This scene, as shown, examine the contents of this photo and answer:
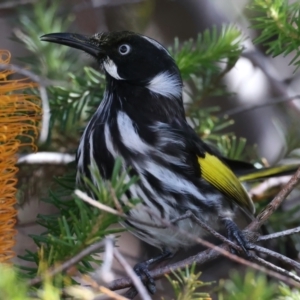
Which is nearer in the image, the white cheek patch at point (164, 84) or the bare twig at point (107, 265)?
the bare twig at point (107, 265)

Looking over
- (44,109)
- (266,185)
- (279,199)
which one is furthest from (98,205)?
(266,185)

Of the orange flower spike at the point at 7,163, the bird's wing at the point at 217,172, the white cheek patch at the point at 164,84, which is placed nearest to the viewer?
the orange flower spike at the point at 7,163

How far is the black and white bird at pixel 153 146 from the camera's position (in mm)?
1956

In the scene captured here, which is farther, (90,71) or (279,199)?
(90,71)

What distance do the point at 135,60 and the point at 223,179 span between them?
0.48 m

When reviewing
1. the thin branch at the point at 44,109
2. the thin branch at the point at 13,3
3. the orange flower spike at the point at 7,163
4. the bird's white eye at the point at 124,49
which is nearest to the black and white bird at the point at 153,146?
the bird's white eye at the point at 124,49

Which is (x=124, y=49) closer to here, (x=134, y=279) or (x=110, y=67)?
(x=110, y=67)

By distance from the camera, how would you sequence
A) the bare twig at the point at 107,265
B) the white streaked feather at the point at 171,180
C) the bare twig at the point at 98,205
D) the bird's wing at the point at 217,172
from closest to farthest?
the bare twig at the point at 107,265 < the bare twig at the point at 98,205 < the white streaked feather at the point at 171,180 < the bird's wing at the point at 217,172

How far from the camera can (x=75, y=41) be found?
2078 millimetres

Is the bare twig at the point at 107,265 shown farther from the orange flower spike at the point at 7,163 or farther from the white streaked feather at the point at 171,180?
the white streaked feather at the point at 171,180

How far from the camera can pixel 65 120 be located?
219cm

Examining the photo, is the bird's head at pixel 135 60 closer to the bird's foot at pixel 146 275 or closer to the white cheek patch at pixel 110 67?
the white cheek patch at pixel 110 67

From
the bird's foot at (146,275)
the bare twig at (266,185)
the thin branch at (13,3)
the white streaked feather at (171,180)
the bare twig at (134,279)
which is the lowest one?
the bird's foot at (146,275)

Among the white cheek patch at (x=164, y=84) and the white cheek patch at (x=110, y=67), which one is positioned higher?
the white cheek patch at (x=110, y=67)
